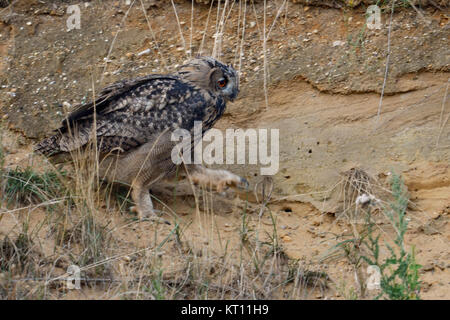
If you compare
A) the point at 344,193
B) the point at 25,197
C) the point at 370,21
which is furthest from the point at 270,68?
the point at 25,197

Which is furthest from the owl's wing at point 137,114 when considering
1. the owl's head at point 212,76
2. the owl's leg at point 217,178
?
the owl's leg at point 217,178

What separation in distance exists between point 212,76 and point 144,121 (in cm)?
66

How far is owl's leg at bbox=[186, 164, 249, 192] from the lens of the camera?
536 centimetres

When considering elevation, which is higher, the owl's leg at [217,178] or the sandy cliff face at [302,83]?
the sandy cliff face at [302,83]

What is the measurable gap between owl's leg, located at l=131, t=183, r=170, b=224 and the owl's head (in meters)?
0.95

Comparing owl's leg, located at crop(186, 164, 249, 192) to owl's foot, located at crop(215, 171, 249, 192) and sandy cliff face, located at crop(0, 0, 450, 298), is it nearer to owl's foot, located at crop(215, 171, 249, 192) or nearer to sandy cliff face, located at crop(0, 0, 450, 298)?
owl's foot, located at crop(215, 171, 249, 192)

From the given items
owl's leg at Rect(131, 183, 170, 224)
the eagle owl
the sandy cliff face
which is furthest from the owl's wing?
the sandy cliff face

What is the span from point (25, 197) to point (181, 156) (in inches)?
47.0

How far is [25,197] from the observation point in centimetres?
478

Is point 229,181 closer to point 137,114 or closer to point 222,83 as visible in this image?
point 222,83

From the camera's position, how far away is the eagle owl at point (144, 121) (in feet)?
16.3

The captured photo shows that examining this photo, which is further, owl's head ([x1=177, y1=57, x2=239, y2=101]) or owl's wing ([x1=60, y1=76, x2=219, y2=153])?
owl's head ([x1=177, y1=57, x2=239, y2=101])

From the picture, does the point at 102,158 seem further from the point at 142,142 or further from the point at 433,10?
the point at 433,10

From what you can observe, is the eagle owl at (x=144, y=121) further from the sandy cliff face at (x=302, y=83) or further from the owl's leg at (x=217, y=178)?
the sandy cliff face at (x=302, y=83)
